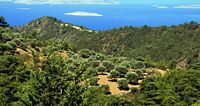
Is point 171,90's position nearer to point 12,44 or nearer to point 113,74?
point 113,74

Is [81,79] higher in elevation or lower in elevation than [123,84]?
higher

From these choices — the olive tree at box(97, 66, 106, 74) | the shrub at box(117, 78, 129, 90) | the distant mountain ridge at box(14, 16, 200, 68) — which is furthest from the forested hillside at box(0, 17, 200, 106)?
the distant mountain ridge at box(14, 16, 200, 68)

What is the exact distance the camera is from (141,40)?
A: 139m

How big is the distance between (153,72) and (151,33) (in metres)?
98.3

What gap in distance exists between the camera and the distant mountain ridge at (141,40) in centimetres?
11956

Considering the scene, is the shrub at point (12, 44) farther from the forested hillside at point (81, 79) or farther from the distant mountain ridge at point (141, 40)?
the distant mountain ridge at point (141, 40)

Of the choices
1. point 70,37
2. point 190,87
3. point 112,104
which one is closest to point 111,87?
point 190,87

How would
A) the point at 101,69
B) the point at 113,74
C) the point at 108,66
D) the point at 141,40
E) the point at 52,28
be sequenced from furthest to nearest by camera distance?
the point at 52,28 → the point at 141,40 → the point at 108,66 → the point at 101,69 → the point at 113,74

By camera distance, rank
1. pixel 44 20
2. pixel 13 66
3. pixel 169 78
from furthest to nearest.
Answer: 1. pixel 44 20
2. pixel 169 78
3. pixel 13 66

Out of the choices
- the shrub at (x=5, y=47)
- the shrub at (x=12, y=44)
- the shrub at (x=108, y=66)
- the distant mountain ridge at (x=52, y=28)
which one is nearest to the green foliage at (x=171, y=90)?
the shrub at (x=108, y=66)

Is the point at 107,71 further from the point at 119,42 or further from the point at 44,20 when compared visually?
the point at 44,20

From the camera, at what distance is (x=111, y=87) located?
1373 inches

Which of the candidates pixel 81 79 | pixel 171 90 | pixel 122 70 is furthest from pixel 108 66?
pixel 81 79

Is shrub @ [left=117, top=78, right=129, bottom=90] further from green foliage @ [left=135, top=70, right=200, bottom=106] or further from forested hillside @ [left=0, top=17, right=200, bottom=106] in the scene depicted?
green foliage @ [left=135, top=70, right=200, bottom=106]
